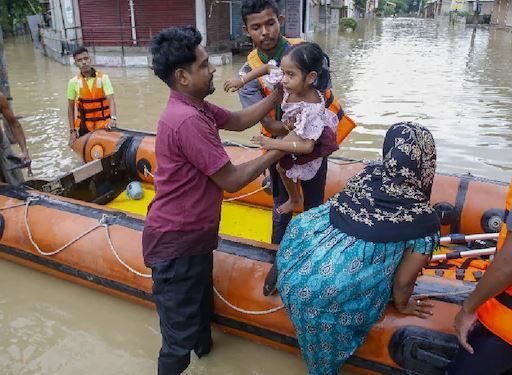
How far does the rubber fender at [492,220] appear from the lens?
3609 mm

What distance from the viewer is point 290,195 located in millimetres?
2850

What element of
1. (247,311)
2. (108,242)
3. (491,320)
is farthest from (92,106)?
(491,320)

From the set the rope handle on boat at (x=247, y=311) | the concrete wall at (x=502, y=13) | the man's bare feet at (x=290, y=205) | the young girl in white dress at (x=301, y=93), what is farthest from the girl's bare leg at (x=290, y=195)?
the concrete wall at (x=502, y=13)

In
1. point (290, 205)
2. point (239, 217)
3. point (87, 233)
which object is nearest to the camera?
point (290, 205)

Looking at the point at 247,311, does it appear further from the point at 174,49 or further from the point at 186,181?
the point at 174,49

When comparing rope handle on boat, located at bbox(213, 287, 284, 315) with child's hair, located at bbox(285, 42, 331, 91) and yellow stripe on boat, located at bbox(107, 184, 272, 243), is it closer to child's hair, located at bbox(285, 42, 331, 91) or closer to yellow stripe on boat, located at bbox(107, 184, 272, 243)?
yellow stripe on boat, located at bbox(107, 184, 272, 243)

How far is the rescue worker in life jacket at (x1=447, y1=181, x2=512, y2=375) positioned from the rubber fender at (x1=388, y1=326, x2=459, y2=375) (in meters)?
0.36

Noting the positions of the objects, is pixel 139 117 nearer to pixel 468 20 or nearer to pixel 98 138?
pixel 98 138

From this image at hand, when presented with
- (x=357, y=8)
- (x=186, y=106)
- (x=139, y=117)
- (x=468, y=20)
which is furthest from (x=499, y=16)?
(x=186, y=106)

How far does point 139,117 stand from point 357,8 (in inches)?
2166

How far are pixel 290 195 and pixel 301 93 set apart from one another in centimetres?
72

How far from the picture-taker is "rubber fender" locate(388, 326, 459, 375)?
90.7 inches

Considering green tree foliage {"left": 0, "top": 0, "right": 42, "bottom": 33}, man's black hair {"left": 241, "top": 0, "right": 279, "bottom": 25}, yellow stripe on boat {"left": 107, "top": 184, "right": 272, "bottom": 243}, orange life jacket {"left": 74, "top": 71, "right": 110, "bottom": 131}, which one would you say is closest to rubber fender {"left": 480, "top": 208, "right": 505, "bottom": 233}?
yellow stripe on boat {"left": 107, "top": 184, "right": 272, "bottom": 243}

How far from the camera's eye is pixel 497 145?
6.98 metres
